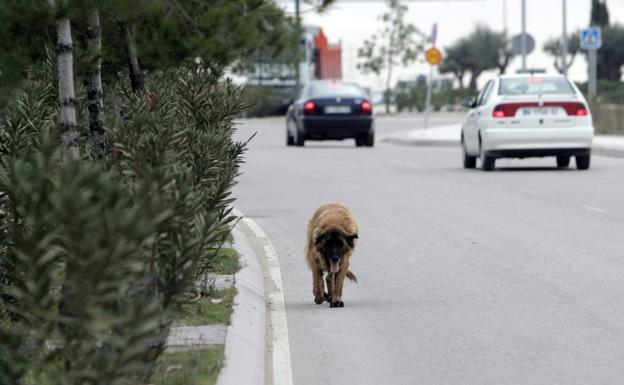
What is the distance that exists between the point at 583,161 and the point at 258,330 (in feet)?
54.7

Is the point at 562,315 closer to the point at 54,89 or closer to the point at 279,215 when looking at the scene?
the point at 54,89

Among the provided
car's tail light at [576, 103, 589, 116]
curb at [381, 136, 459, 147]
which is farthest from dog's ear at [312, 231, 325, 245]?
curb at [381, 136, 459, 147]

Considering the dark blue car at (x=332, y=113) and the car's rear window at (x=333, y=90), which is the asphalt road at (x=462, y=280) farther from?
the car's rear window at (x=333, y=90)

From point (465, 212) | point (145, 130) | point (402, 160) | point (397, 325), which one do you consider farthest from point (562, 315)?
point (402, 160)

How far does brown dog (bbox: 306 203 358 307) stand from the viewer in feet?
32.8

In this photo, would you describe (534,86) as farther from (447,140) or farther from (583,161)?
(447,140)

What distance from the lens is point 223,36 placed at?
18297 mm

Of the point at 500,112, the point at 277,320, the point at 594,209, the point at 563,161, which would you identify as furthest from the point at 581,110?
the point at 277,320

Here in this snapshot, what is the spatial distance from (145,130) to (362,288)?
2.21m

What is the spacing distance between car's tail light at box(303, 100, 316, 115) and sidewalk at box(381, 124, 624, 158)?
3.67 metres

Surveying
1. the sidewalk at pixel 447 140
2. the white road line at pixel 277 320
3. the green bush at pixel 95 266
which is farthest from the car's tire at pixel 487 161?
the green bush at pixel 95 266

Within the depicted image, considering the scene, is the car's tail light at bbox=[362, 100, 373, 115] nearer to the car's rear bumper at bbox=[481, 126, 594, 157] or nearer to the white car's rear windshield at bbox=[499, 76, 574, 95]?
the white car's rear windshield at bbox=[499, 76, 574, 95]

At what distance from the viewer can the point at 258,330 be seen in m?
8.90

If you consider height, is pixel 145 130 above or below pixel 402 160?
above
